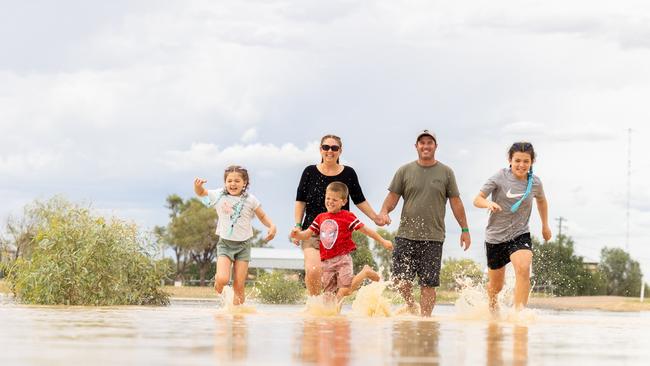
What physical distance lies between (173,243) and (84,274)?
64172 mm

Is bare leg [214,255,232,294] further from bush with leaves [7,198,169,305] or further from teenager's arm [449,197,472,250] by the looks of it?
bush with leaves [7,198,169,305]

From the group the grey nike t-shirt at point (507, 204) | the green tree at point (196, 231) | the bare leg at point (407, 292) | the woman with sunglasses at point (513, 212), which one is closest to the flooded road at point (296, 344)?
the woman with sunglasses at point (513, 212)

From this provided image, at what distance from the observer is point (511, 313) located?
11086 millimetres

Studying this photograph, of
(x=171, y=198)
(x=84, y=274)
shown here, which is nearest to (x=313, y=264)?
(x=84, y=274)

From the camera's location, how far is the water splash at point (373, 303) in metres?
12.1

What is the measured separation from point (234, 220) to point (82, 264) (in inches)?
209

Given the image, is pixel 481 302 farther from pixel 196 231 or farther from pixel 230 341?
pixel 196 231

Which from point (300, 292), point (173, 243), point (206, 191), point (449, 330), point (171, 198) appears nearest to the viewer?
point (449, 330)

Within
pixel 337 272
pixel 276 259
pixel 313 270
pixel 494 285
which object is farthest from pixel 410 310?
pixel 276 259

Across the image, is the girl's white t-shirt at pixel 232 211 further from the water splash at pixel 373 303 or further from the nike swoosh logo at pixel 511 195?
the nike swoosh logo at pixel 511 195

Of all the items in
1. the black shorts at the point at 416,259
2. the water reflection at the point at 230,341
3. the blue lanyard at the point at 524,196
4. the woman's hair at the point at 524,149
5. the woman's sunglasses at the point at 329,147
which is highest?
the woman's hair at the point at 524,149

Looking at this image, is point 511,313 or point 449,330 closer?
point 449,330

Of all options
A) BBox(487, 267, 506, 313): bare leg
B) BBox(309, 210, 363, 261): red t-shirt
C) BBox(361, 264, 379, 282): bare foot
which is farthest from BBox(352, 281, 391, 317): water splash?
BBox(487, 267, 506, 313): bare leg

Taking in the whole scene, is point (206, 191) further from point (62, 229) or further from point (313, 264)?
point (62, 229)
